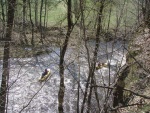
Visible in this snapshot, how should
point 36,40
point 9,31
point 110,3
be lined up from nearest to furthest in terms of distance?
1. point 9,31
2. point 110,3
3. point 36,40

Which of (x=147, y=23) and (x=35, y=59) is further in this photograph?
(x=35, y=59)

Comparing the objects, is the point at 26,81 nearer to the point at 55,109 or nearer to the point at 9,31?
the point at 55,109

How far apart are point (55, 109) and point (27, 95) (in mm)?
1927

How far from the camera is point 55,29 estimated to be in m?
35.8

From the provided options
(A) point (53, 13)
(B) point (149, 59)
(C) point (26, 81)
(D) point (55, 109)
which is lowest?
(D) point (55, 109)

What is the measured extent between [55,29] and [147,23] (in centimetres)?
2119

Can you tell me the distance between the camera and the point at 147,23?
15.6m

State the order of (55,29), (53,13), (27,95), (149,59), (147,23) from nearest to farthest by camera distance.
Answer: (149,59)
(147,23)
(27,95)
(55,29)
(53,13)

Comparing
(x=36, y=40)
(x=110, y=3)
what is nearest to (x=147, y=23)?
(x=110, y=3)

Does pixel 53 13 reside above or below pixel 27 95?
above

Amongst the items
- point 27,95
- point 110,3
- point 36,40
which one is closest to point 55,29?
point 36,40

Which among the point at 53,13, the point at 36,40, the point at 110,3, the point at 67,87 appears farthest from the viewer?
the point at 53,13

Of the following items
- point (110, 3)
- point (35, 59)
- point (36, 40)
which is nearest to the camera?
point (110, 3)

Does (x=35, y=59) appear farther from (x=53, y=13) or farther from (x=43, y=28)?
(x=53, y=13)
